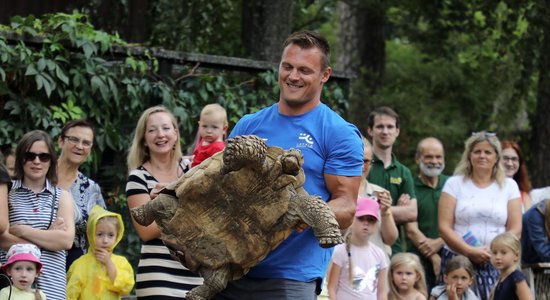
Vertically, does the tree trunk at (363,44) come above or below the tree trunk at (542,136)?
above

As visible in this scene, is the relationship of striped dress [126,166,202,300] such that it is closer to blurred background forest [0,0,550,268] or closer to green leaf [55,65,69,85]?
blurred background forest [0,0,550,268]

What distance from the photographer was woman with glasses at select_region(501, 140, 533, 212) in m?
10.8

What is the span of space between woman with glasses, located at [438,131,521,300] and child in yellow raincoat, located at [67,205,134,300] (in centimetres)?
296

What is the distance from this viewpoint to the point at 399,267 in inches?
361

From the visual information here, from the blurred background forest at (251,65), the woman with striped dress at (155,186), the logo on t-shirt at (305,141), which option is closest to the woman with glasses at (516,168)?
the blurred background forest at (251,65)

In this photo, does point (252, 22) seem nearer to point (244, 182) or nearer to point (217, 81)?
point (217, 81)

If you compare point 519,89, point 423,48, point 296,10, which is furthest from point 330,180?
point 423,48

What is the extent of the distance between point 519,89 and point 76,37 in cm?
699

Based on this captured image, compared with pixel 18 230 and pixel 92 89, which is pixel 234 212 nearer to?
pixel 18 230

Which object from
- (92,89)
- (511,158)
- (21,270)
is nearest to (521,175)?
→ (511,158)

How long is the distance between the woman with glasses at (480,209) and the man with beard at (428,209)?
0.94 feet

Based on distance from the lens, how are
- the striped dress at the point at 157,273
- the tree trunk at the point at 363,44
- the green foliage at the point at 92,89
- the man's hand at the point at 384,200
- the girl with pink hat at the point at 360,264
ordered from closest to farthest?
the striped dress at the point at 157,273
the girl with pink hat at the point at 360,264
the man's hand at the point at 384,200
the green foliage at the point at 92,89
the tree trunk at the point at 363,44

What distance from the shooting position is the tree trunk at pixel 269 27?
13062 millimetres

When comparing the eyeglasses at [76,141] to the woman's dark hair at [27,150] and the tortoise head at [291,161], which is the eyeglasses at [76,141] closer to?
the woman's dark hair at [27,150]
